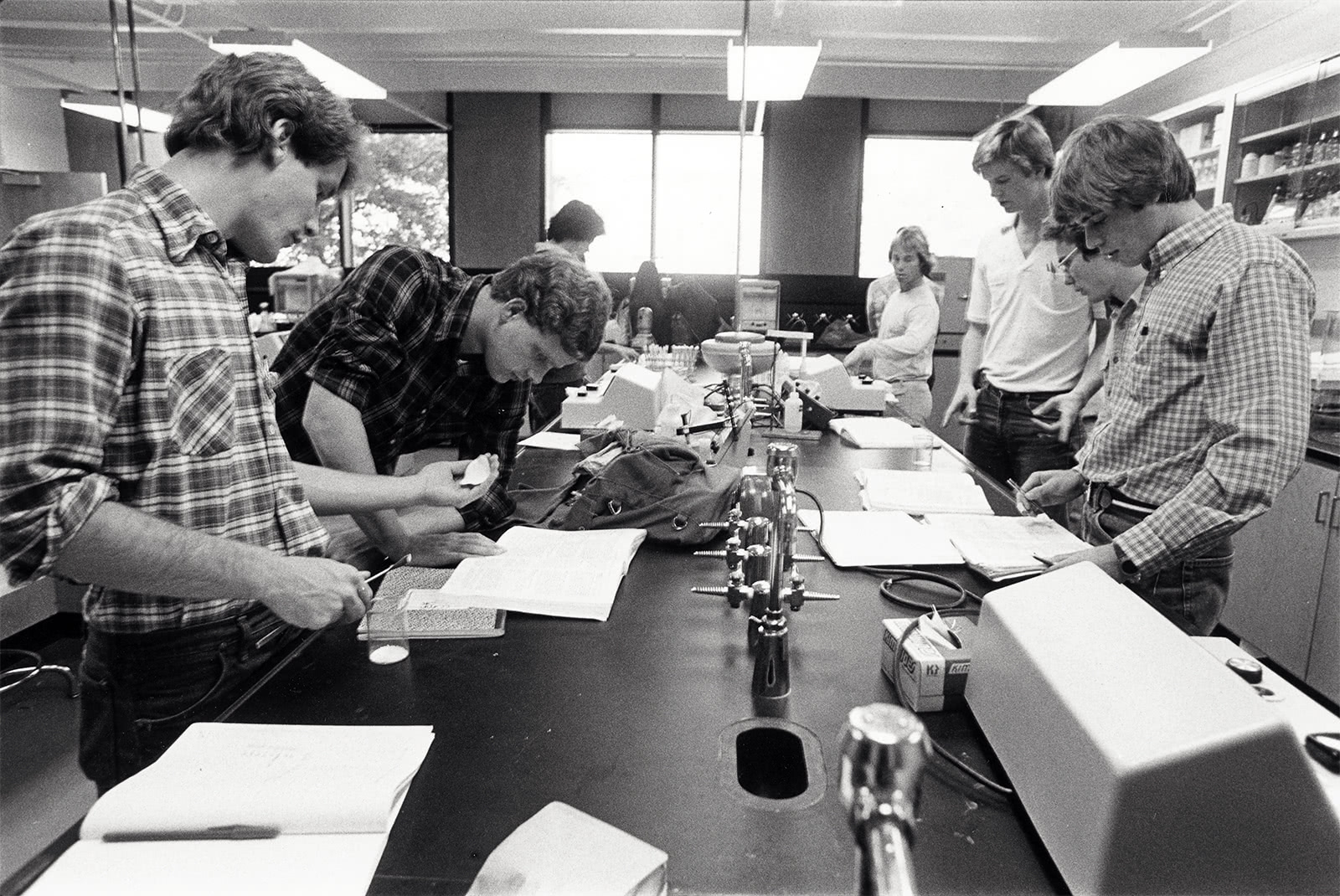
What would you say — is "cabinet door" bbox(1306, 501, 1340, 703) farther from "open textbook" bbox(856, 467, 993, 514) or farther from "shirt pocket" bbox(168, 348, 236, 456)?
"shirt pocket" bbox(168, 348, 236, 456)

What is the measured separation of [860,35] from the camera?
640 cm

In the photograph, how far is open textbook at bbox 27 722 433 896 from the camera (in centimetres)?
72

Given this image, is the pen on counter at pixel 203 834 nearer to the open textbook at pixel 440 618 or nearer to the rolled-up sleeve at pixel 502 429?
the open textbook at pixel 440 618

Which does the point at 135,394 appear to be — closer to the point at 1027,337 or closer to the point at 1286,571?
the point at 1027,337

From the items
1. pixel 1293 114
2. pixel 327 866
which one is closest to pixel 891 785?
pixel 327 866

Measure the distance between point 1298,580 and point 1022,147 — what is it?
1877mm

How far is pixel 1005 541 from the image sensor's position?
1675 mm

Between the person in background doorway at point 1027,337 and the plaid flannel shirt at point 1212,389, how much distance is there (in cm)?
115

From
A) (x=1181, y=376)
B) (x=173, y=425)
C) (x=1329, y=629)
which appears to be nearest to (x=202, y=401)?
(x=173, y=425)

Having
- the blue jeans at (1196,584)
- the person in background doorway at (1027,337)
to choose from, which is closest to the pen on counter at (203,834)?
the blue jeans at (1196,584)

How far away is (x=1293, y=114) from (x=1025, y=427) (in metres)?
2.85

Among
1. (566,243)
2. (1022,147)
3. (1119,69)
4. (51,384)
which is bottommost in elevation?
(51,384)

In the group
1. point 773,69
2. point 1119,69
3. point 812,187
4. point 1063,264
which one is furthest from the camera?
point 812,187

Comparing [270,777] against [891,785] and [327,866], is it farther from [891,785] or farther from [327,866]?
[891,785]
